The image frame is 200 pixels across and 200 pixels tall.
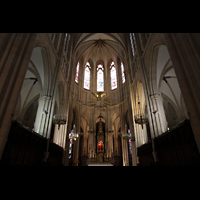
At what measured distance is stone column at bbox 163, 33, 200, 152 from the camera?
499 cm

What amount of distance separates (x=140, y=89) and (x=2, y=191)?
46.4 feet

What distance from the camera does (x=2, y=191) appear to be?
1223mm

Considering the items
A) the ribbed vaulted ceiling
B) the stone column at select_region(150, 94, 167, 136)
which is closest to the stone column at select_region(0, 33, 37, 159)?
the stone column at select_region(150, 94, 167, 136)

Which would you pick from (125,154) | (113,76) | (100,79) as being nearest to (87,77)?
(100,79)

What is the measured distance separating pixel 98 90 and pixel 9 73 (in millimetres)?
19767

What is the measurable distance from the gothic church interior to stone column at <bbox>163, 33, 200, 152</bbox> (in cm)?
3

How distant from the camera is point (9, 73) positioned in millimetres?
4945

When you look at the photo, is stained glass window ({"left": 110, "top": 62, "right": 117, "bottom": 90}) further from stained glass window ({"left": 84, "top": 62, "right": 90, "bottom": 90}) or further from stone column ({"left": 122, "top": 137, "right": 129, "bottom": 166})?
stone column ({"left": 122, "top": 137, "right": 129, "bottom": 166})

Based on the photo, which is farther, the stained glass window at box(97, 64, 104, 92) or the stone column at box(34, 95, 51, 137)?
the stained glass window at box(97, 64, 104, 92)

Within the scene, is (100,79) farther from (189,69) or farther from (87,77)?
(189,69)

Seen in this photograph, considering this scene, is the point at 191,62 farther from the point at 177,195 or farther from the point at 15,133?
the point at 15,133

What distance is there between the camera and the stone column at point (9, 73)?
14.9ft

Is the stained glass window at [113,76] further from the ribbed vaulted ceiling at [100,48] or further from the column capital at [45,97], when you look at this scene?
the column capital at [45,97]

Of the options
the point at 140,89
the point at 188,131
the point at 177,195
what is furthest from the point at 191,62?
the point at 140,89
